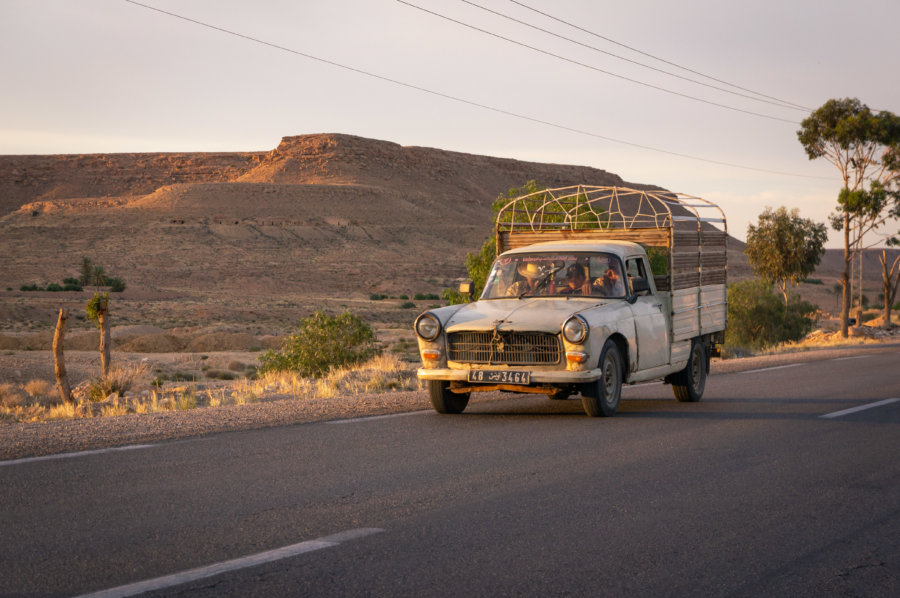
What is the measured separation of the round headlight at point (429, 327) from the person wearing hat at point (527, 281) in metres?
1.34

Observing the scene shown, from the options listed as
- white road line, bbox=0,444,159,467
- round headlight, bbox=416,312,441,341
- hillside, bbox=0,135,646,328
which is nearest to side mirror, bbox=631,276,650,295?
round headlight, bbox=416,312,441,341

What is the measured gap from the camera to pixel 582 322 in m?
10.2

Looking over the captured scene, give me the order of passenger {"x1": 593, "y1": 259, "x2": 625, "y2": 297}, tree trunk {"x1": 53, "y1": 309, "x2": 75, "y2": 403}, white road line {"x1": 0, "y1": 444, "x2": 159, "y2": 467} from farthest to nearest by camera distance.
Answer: tree trunk {"x1": 53, "y1": 309, "x2": 75, "y2": 403} < passenger {"x1": 593, "y1": 259, "x2": 625, "y2": 297} < white road line {"x1": 0, "y1": 444, "x2": 159, "y2": 467}

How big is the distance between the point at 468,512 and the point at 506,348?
4.55 metres

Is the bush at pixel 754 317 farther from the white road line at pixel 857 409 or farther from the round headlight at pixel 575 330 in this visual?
the round headlight at pixel 575 330

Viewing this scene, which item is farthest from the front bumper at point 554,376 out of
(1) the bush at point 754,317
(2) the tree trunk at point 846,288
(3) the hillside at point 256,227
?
(3) the hillside at point 256,227

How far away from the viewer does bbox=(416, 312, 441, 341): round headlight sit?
10898 mm

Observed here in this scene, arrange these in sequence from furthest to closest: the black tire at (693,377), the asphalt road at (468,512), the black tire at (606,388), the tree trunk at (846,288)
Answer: the tree trunk at (846,288) → the black tire at (693,377) → the black tire at (606,388) → the asphalt road at (468,512)

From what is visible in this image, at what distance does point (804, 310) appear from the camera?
4891 centimetres

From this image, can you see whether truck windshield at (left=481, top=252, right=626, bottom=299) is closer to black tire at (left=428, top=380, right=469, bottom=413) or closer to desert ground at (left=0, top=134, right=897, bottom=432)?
black tire at (left=428, top=380, right=469, bottom=413)

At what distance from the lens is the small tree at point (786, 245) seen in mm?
50000

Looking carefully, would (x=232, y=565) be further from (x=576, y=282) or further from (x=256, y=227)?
(x=256, y=227)

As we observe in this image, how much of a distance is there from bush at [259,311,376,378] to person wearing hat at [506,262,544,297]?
1376 cm

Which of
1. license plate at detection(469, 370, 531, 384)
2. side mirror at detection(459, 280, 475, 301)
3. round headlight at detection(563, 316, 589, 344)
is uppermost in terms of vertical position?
side mirror at detection(459, 280, 475, 301)
